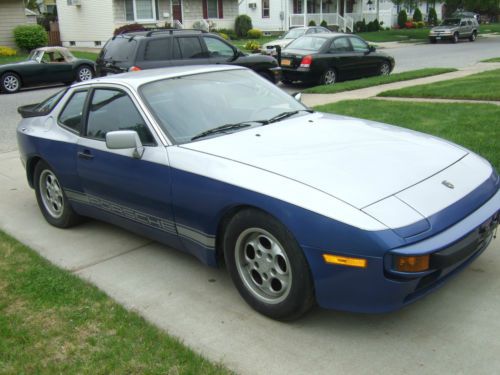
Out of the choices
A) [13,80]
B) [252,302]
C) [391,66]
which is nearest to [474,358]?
[252,302]

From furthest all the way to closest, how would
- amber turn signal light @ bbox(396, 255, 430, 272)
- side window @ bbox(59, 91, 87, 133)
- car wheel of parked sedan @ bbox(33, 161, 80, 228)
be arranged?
car wheel of parked sedan @ bbox(33, 161, 80, 228) → side window @ bbox(59, 91, 87, 133) → amber turn signal light @ bbox(396, 255, 430, 272)

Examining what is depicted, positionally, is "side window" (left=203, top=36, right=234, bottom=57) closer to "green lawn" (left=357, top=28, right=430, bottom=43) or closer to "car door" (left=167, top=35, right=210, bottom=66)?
"car door" (left=167, top=35, right=210, bottom=66)

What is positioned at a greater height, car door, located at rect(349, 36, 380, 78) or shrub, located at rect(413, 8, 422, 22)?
shrub, located at rect(413, 8, 422, 22)

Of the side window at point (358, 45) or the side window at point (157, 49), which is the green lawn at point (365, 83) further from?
the side window at point (157, 49)

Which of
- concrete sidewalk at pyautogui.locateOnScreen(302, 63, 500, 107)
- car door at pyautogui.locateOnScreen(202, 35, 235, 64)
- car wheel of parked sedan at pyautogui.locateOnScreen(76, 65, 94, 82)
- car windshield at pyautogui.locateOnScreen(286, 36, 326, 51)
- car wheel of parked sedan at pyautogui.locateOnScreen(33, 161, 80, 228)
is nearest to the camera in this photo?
car wheel of parked sedan at pyautogui.locateOnScreen(33, 161, 80, 228)

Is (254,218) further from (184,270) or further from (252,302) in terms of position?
(184,270)

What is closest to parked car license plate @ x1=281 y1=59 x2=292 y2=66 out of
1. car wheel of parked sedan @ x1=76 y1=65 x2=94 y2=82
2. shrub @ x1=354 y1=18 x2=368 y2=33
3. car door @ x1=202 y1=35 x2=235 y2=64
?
car door @ x1=202 y1=35 x2=235 y2=64

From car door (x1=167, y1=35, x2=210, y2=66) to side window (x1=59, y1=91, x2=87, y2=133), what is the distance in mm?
7910

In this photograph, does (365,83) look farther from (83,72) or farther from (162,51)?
(83,72)

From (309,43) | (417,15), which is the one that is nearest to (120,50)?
(309,43)

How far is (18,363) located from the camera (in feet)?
10.3

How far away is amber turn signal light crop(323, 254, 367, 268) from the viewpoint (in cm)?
296

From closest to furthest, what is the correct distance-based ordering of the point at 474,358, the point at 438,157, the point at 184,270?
1. the point at 474,358
2. the point at 438,157
3. the point at 184,270

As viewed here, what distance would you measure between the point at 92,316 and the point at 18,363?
57 cm
